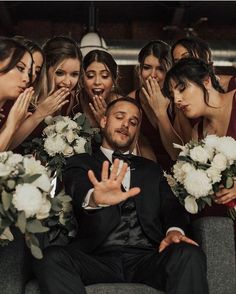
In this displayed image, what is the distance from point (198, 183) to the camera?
267 centimetres

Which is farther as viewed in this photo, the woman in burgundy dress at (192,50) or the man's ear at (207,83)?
the woman in burgundy dress at (192,50)

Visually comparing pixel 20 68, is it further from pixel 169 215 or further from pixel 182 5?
pixel 182 5

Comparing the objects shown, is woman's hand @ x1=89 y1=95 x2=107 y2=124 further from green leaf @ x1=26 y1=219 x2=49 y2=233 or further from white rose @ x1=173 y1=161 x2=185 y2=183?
green leaf @ x1=26 y1=219 x2=49 y2=233

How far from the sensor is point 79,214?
2.93m

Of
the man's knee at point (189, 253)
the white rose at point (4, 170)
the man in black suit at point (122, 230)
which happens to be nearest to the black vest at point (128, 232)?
the man in black suit at point (122, 230)

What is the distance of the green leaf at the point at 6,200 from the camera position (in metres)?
2.32

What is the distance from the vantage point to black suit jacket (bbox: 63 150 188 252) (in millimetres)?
2727

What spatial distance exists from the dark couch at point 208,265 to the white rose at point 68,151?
0.69 meters

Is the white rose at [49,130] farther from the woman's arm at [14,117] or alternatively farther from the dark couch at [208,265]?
the dark couch at [208,265]

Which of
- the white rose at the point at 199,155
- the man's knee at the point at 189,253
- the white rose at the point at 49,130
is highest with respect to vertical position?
the white rose at the point at 49,130

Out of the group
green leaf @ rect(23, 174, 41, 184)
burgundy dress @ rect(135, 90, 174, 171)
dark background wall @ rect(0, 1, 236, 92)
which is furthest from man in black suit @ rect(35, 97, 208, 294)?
dark background wall @ rect(0, 1, 236, 92)

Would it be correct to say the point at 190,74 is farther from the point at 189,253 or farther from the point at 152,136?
the point at 189,253

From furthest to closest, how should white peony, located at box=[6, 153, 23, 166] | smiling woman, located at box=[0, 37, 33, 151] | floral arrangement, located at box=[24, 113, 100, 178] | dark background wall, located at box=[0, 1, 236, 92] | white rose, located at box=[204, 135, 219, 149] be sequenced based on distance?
dark background wall, located at box=[0, 1, 236, 92], floral arrangement, located at box=[24, 113, 100, 178], smiling woman, located at box=[0, 37, 33, 151], white rose, located at box=[204, 135, 219, 149], white peony, located at box=[6, 153, 23, 166]

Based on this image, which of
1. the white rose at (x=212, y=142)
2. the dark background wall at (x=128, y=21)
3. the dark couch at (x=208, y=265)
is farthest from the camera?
the dark background wall at (x=128, y=21)
